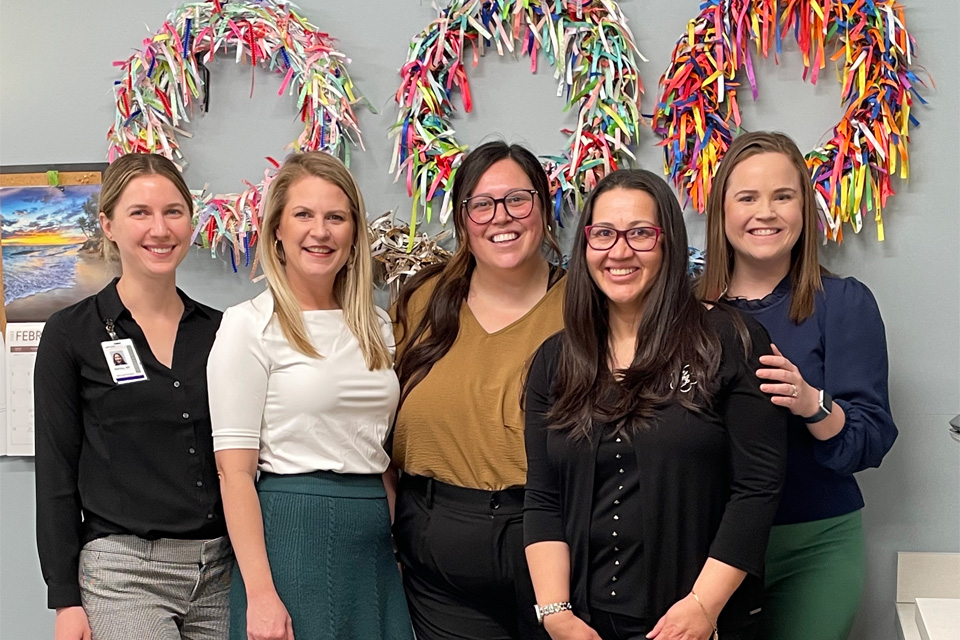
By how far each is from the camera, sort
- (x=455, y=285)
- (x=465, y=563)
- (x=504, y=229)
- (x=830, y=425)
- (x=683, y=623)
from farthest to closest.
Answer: (x=455, y=285)
(x=504, y=229)
(x=465, y=563)
(x=830, y=425)
(x=683, y=623)

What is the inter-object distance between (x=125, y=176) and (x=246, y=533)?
2.51ft

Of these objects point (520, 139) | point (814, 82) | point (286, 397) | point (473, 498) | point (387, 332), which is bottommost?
point (473, 498)

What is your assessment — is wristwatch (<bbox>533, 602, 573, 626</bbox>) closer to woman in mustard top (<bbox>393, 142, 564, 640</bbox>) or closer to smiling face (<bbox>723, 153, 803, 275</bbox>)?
woman in mustard top (<bbox>393, 142, 564, 640</bbox>)

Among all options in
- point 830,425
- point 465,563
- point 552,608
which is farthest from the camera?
point 465,563

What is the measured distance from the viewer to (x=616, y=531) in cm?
160

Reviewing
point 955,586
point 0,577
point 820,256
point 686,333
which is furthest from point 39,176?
point 955,586

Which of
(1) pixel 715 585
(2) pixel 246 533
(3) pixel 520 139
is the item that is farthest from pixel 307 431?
(3) pixel 520 139

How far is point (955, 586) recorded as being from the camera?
2.18 metres

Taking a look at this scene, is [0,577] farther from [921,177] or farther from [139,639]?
[921,177]

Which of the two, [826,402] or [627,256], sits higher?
[627,256]

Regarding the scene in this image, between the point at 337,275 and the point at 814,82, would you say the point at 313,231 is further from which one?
the point at 814,82

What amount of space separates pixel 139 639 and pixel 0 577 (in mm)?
1159

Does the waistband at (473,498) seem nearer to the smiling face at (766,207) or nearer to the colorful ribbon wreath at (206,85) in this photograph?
the smiling face at (766,207)

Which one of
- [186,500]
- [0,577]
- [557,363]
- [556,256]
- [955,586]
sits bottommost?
[0,577]
